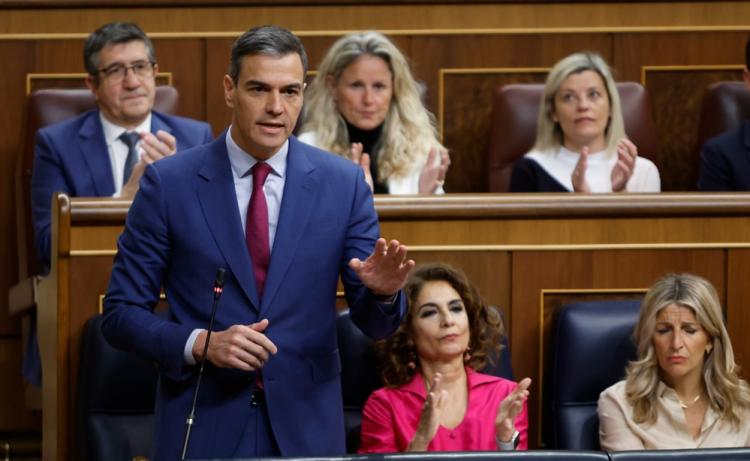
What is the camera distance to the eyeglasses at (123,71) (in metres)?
1.95

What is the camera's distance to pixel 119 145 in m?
1.97

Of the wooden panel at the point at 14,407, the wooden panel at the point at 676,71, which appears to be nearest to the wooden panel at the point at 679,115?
the wooden panel at the point at 676,71

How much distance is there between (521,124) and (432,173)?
0.34 m

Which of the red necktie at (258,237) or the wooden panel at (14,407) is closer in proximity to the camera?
the red necktie at (258,237)

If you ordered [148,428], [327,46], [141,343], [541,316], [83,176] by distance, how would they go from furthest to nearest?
[327,46] < [83,176] < [541,316] < [148,428] < [141,343]

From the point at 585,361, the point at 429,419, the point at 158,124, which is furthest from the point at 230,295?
the point at 158,124

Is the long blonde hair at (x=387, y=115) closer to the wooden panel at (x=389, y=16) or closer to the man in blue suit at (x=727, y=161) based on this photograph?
the wooden panel at (x=389, y=16)

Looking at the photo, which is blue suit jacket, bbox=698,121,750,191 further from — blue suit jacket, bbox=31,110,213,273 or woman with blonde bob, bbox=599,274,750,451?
blue suit jacket, bbox=31,110,213,273

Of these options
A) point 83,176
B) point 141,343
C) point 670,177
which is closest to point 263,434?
point 141,343

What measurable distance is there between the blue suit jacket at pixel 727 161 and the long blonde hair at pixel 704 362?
491mm

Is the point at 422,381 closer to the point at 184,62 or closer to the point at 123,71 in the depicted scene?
the point at 123,71

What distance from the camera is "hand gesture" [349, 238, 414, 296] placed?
1137 mm

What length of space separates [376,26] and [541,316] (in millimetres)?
811

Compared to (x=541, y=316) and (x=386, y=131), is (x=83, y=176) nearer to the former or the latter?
(x=386, y=131)
